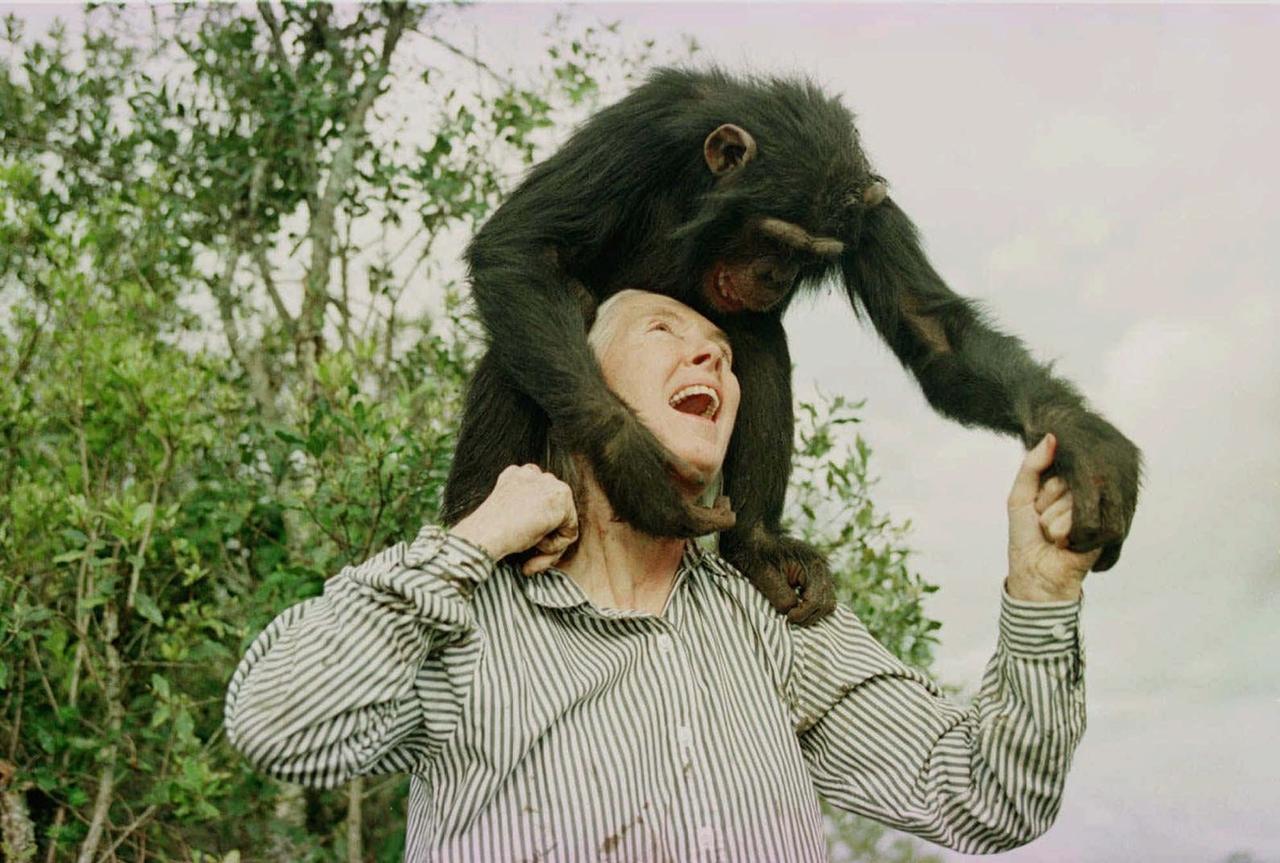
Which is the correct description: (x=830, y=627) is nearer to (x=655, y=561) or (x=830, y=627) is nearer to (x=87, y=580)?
(x=655, y=561)

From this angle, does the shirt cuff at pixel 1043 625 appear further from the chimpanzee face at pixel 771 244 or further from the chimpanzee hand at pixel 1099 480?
the chimpanzee face at pixel 771 244

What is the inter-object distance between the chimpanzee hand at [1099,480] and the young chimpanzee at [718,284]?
0.16 m

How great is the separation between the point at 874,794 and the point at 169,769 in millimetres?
2942

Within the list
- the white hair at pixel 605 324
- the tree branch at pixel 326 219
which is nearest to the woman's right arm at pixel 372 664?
the white hair at pixel 605 324

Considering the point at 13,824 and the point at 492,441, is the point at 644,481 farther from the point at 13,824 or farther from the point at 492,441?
the point at 13,824

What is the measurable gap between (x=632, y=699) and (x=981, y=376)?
2.99 ft

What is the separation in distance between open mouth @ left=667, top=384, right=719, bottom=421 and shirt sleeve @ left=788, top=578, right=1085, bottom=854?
0.44 metres

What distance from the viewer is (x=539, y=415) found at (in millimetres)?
2469

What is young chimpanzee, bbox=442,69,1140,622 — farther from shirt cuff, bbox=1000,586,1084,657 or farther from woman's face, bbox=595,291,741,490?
shirt cuff, bbox=1000,586,1084,657

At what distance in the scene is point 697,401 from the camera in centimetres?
230

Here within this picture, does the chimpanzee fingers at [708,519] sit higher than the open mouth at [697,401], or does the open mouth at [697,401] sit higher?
the open mouth at [697,401]

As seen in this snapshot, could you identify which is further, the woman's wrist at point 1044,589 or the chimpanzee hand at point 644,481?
the chimpanzee hand at point 644,481

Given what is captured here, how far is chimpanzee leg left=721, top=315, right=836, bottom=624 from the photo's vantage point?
2.45 meters

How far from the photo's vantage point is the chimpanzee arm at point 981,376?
1.87 metres
